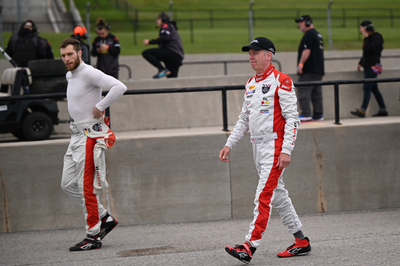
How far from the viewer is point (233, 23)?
3167 centimetres

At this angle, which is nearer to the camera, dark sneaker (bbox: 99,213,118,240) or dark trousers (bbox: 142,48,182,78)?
dark sneaker (bbox: 99,213,118,240)

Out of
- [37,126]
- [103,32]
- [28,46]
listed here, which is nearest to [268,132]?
[37,126]

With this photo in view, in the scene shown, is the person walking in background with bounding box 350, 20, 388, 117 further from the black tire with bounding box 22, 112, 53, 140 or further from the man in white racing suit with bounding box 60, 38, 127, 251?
the man in white racing suit with bounding box 60, 38, 127, 251

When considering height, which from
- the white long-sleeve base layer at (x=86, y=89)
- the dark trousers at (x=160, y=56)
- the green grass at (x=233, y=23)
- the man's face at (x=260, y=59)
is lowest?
the white long-sleeve base layer at (x=86, y=89)

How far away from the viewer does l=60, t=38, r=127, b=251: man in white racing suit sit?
579 centimetres

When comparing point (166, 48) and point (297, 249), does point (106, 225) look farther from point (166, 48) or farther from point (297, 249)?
point (166, 48)

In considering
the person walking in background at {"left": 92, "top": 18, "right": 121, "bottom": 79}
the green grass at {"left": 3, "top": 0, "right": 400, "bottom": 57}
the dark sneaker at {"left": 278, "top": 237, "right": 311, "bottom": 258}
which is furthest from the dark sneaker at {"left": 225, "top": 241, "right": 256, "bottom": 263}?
the green grass at {"left": 3, "top": 0, "right": 400, "bottom": 57}

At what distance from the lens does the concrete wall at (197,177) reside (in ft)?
23.1

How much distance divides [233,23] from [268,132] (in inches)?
1078

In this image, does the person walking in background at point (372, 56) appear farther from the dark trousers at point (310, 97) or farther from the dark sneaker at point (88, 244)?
the dark sneaker at point (88, 244)

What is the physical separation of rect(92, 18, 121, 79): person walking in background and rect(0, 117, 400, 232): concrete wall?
4299mm

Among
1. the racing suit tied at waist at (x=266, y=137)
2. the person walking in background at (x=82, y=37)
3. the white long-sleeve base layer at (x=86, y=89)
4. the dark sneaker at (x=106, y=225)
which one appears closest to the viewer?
the racing suit tied at waist at (x=266, y=137)

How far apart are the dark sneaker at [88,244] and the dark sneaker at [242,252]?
171 cm

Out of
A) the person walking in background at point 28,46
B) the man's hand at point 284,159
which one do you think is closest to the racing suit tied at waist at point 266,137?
the man's hand at point 284,159
